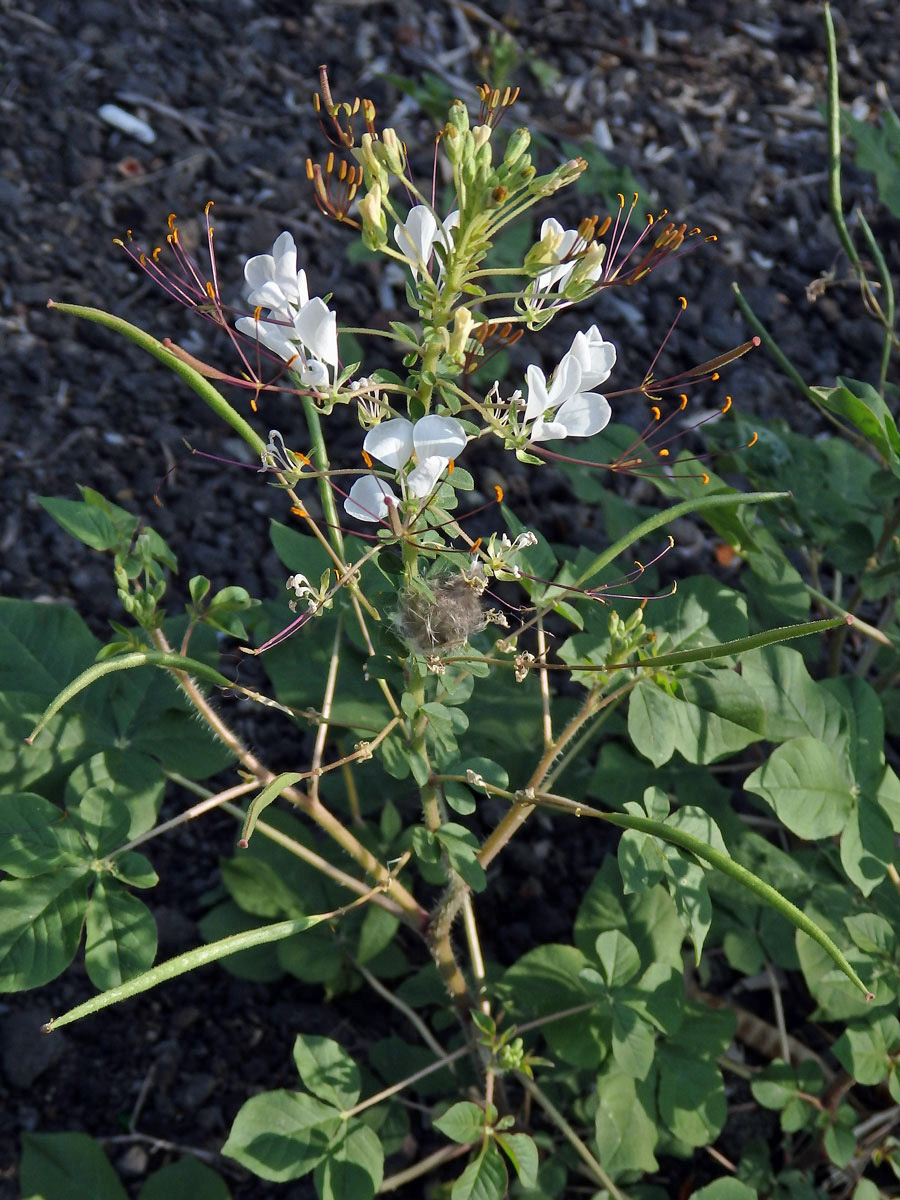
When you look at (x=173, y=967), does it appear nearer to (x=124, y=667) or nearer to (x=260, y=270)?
(x=124, y=667)

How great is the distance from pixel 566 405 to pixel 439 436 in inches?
7.1

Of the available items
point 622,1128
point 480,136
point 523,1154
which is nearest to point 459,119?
point 480,136

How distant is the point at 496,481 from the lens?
107 inches

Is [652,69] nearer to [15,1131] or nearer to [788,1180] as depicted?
[788,1180]

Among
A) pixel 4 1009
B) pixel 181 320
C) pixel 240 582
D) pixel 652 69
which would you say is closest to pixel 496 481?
pixel 240 582

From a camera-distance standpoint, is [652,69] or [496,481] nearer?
[496,481]

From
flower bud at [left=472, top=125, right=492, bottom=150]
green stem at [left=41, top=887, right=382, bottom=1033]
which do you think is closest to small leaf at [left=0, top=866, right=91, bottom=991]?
green stem at [left=41, top=887, right=382, bottom=1033]

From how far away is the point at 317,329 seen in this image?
3.64 feet

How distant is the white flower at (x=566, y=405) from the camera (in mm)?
1162

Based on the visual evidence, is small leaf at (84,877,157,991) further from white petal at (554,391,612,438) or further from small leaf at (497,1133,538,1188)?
white petal at (554,391,612,438)

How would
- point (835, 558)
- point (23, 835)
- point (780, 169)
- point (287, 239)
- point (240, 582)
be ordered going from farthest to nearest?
point (780, 169), point (240, 582), point (835, 558), point (23, 835), point (287, 239)

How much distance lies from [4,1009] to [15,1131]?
0.69ft

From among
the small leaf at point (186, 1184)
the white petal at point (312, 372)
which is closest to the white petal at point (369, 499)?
the white petal at point (312, 372)

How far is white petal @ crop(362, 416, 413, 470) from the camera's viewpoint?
1104mm
